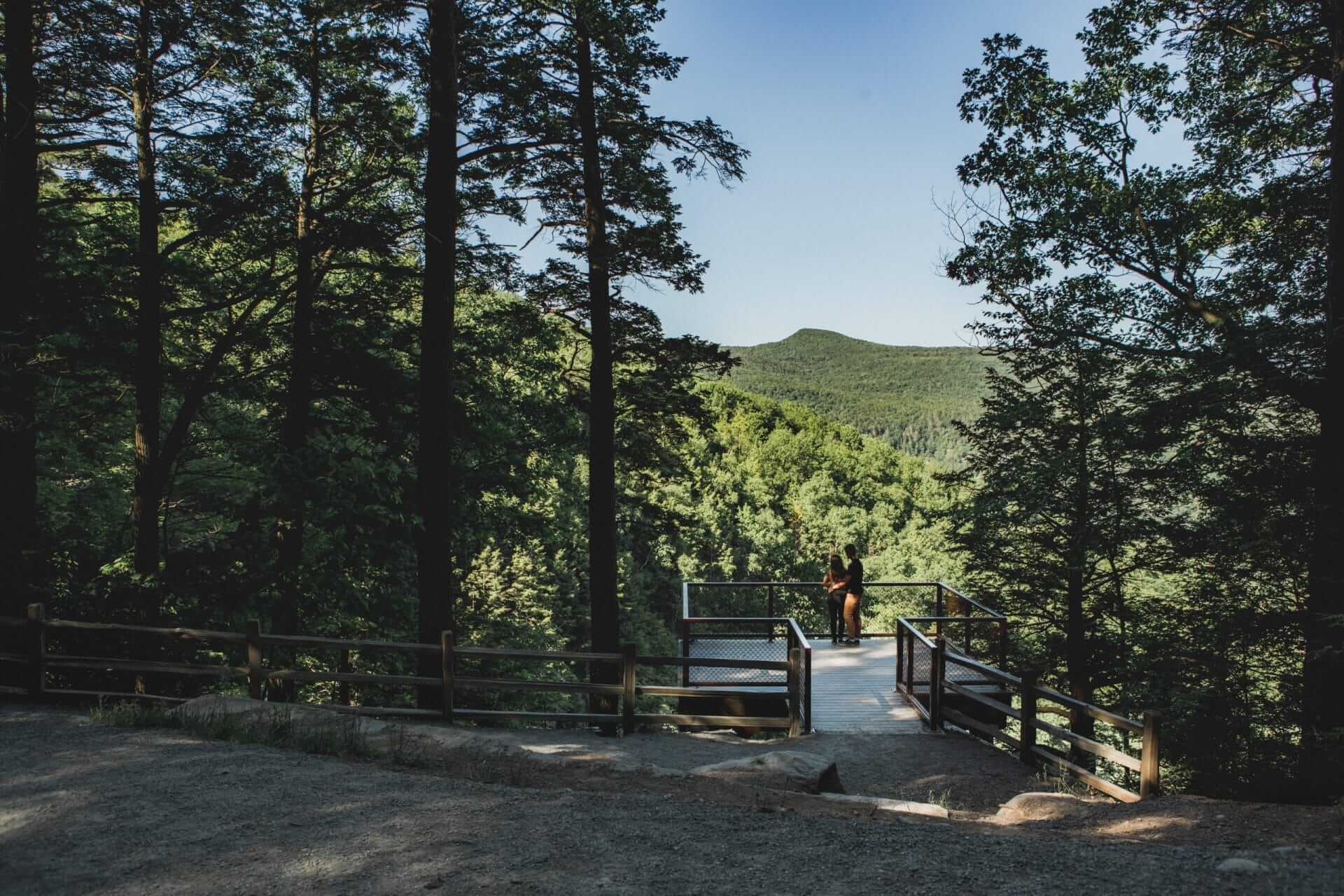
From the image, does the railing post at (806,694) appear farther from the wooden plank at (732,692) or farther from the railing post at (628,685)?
the railing post at (628,685)

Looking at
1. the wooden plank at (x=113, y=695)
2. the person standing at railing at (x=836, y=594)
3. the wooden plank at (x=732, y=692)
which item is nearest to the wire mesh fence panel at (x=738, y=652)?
the wooden plank at (x=732, y=692)

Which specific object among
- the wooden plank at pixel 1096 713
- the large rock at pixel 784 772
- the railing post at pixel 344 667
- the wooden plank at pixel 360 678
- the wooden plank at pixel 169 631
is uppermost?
the wooden plank at pixel 169 631

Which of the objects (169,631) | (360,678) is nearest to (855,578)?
(360,678)

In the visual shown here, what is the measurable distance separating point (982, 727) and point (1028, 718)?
1167mm

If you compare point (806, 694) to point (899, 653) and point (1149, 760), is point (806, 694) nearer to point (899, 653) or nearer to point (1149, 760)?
point (899, 653)

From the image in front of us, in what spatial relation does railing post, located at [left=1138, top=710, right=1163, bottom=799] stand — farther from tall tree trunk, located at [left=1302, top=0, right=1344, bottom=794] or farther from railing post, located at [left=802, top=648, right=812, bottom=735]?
railing post, located at [left=802, top=648, right=812, bottom=735]

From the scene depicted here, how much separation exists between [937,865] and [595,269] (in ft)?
35.6

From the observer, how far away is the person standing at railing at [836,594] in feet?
49.7

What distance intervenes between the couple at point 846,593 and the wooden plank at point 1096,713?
663 centimetres

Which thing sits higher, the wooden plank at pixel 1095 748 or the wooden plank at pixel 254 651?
the wooden plank at pixel 254 651

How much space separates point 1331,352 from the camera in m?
9.34

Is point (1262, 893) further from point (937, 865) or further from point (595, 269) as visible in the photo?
point (595, 269)

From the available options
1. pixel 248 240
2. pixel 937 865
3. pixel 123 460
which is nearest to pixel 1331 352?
pixel 937 865

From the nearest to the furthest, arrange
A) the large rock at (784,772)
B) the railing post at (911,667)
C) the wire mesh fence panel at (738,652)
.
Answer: the large rock at (784,772) → the railing post at (911,667) → the wire mesh fence panel at (738,652)
